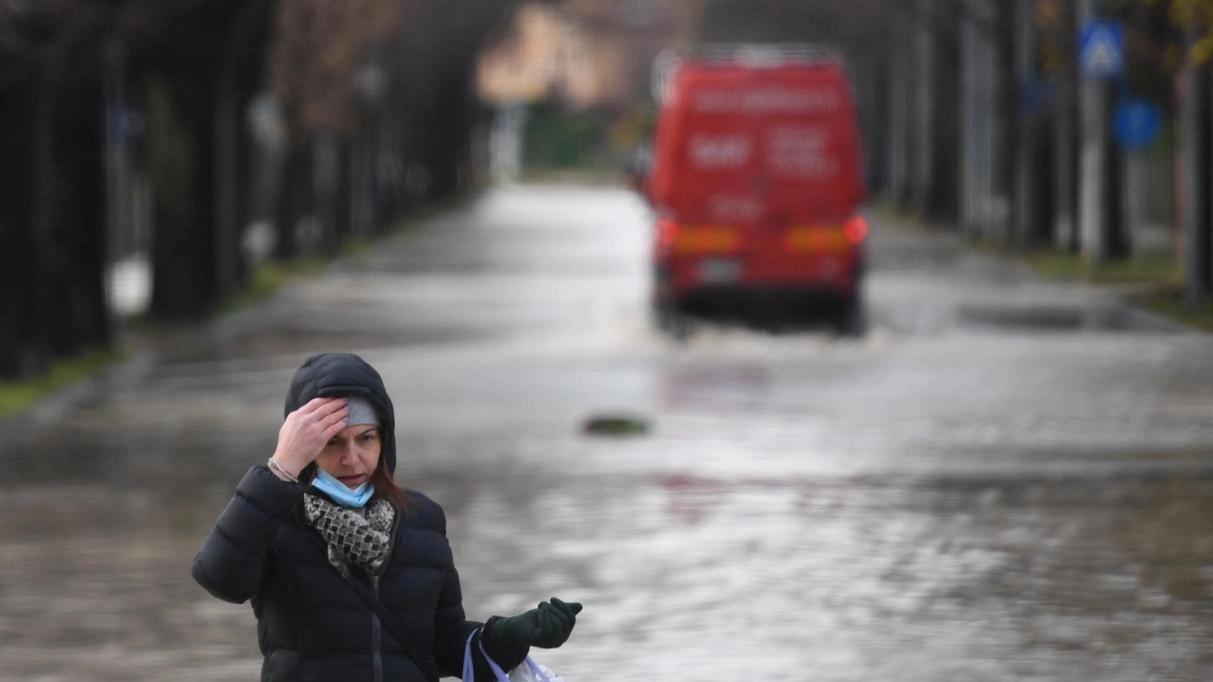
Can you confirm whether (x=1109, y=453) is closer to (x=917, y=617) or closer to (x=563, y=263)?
(x=917, y=617)

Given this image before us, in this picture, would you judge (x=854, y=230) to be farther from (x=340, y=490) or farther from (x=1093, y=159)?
(x=340, y=490)

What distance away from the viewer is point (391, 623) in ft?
19.4

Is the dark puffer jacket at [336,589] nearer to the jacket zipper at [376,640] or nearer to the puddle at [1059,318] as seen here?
the jacket zipper at [376,640]

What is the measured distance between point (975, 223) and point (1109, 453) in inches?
1575

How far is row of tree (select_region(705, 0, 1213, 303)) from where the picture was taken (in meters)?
31.7

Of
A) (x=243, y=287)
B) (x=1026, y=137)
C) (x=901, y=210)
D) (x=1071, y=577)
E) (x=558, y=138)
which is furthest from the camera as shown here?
(x=558, y=138)

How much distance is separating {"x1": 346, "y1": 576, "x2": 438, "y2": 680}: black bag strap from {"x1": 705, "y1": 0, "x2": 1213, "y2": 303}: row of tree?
18351 mm

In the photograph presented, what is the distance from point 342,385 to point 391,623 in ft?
1.55

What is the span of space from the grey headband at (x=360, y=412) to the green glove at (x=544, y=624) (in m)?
0.43

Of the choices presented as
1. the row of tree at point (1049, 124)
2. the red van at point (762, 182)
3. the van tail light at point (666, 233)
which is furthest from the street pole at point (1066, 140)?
the van tail light at point (666, 233)

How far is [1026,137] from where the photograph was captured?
159 feet

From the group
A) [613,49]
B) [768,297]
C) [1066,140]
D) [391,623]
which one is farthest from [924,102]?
[613,49]

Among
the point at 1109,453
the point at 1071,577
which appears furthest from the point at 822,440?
the point at 1071,577

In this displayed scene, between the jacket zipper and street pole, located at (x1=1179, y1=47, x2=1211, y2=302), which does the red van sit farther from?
the jacket zipper
